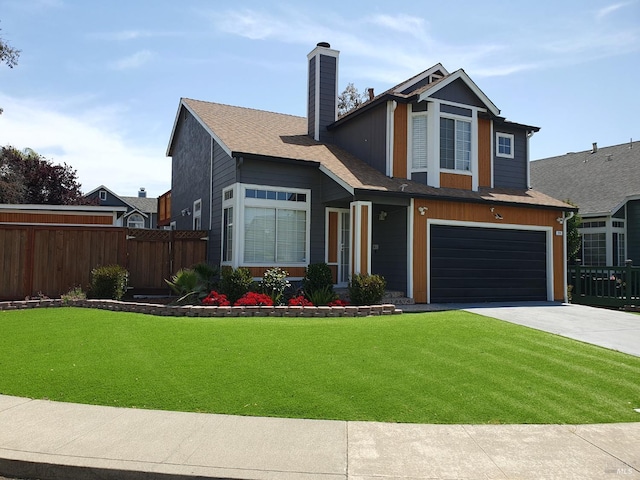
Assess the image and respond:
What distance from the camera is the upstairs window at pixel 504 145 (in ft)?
57.6

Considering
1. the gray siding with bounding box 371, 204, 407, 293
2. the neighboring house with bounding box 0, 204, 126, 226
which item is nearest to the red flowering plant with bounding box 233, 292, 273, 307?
the gray siding with bounding box 371, 204, 407, 293

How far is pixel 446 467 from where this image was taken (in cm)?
→ 413

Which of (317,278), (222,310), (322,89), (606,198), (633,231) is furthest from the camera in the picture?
(606,198)

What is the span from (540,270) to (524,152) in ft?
15.3

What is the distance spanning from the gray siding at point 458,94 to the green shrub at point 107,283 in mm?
10261

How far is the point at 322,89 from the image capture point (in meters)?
17.4

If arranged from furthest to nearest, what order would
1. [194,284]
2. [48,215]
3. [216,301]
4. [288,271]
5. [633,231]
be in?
1. [633,231]
2. [48,215]
3. [288,271]
4. [194,284]
5. [216,301]

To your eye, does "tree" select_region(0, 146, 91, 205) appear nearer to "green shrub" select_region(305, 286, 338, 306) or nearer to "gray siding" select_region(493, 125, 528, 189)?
"green shrub" select_region(305, 286, 338, 306)

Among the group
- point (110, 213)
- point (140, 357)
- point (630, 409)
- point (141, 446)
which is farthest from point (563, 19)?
point (110, 213)

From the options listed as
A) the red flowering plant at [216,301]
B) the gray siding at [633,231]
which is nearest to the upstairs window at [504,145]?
the gray siding at [633,231]

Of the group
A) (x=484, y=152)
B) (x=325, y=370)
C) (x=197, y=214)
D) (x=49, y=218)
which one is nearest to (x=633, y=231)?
Answer: (x=484, y=152)

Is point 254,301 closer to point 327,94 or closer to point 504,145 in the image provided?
point 327,94

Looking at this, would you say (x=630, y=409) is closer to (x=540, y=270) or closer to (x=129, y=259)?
(x=540, y=270)

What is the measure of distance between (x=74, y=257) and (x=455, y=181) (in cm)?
1111
